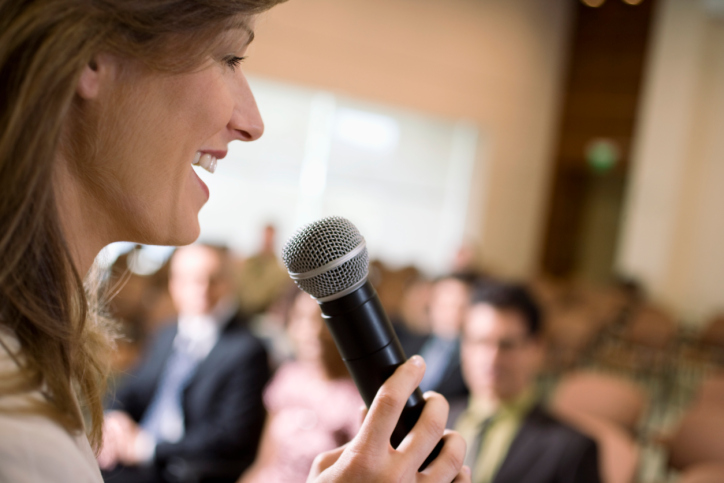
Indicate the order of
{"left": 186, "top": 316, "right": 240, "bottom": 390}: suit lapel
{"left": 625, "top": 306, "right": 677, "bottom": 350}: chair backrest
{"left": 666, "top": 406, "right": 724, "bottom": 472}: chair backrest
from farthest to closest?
{"left": 625, "top": 306, "right": 677, "bottom": 350}: chair backrest
{"left": 186, "top": 316, "right": 240, "bottom": 390}: suit lapel
{"left": 666, "top": 406, "right": 724, "bottom": 472}: chair backrest

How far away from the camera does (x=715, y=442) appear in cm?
279

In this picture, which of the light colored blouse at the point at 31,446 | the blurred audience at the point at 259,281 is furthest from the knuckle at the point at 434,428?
the blurred audience at the point at 259,281

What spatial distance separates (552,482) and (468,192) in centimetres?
940

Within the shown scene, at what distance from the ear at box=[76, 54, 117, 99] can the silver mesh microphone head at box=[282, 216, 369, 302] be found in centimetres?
29

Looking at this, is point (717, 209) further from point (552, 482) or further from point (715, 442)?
point (552, 482)

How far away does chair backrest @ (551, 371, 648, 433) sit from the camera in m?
3.21

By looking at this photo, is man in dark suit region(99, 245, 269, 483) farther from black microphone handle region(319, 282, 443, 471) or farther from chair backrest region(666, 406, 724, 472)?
black microphone handle region(319, 282, 443, 471)

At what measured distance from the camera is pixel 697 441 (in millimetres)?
2889

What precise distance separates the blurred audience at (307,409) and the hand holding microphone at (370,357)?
184 centimetres

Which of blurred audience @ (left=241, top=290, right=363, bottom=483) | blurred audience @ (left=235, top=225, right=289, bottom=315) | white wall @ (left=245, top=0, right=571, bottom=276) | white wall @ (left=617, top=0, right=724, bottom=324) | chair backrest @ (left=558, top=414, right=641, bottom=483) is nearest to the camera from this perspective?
chair backrest @ (left=558, top=414, right=641, bottom=483)

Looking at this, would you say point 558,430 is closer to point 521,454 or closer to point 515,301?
point 521,454

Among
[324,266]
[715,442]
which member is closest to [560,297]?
[715,442]

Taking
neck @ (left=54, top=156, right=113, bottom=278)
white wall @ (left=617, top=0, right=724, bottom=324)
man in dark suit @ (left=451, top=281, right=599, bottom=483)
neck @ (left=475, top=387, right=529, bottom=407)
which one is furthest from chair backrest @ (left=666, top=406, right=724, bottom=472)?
white wall @ (left=617, top=0, right=724, bottom=324)

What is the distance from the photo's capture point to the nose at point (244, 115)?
0.79 meters
